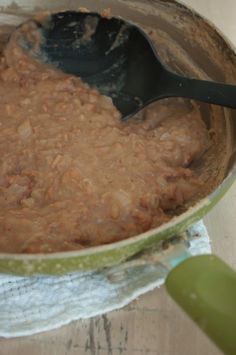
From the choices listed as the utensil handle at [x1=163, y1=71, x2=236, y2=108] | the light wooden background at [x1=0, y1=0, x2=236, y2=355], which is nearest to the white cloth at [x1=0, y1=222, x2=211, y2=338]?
the light wooden background at [x1=0, y1=0, x2=236, y2=355]

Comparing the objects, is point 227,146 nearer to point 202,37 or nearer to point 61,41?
point 202,37

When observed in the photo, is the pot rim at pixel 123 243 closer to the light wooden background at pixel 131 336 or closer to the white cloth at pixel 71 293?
the white cloth at pixel 71 293

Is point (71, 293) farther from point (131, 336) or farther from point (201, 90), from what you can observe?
point (201, 90)

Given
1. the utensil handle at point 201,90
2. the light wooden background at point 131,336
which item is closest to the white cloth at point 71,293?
the light wooden background at point 131,336

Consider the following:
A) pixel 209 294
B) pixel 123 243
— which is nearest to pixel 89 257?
pixel 123 243

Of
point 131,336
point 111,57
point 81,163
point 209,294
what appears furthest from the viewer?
point 111,57

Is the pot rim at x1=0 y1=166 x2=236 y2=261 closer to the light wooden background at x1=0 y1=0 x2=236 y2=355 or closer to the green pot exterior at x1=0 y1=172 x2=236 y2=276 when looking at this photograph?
the green pot exterior at x1=0 y1=172 x2=236 y2=276

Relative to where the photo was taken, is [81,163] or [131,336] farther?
[81,163]
